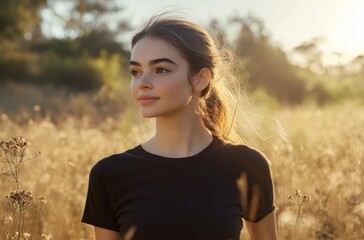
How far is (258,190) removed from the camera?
2783 millimetres

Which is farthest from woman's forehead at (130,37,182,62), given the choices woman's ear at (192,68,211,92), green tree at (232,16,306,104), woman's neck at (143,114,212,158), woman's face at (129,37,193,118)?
green tree at (232,16,306,104)

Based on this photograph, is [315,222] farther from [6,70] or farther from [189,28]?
[6,70]

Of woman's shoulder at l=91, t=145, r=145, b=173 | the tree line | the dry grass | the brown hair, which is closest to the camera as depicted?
woman's shoulder at l=91, t=145, r=145, b=173

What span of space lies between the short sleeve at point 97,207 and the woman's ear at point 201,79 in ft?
1.92

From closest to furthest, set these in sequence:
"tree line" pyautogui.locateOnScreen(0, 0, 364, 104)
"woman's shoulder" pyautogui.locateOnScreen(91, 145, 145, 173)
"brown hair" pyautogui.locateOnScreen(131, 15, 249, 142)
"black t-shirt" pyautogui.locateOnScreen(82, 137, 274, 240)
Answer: "black t-shirt" pyautogui.locateOnScreen(82, 137, 274, 240), "woman's shoulder" pyautogui.locateOnScreen(91, 145, 145, 173), "brown hair" pyautogui.locateOnScreen(131, 15, 249, 142), "tree line" pyautogui.locateOnScreen(0, 0, 364, 104)

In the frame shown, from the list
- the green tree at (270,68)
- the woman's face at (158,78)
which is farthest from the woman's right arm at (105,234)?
the green tree at (270,68)

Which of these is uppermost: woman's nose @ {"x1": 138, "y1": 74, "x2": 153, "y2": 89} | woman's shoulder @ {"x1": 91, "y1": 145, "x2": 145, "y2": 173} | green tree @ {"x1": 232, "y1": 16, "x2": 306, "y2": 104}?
green tree @ {"x1": 232, "y1": 16, "x2": 306, "y2": 104}

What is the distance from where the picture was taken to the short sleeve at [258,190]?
2768 mm

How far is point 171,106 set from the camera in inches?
108

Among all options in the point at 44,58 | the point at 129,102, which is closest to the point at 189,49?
the point at 129,102

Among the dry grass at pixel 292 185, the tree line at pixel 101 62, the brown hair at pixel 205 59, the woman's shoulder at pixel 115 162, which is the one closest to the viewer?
the woman's shoulder at pixel 115 162

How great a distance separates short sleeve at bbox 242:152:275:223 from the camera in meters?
2.77

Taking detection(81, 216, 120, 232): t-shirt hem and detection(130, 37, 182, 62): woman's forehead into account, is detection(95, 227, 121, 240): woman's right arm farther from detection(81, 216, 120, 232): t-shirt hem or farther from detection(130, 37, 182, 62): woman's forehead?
detection(130, 37, 182, 62): woman's forehead

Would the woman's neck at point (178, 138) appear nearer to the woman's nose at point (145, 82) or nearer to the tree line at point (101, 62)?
the woman's nose at point (145, 82)
